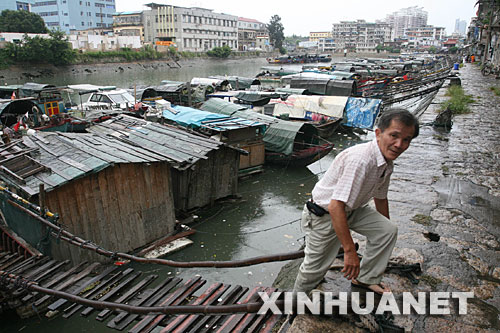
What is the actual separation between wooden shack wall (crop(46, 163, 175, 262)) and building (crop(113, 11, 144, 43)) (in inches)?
2952

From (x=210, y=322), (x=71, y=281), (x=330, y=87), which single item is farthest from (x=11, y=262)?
(x=330, y=87)

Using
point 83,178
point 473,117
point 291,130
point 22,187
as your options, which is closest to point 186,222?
point 83,178

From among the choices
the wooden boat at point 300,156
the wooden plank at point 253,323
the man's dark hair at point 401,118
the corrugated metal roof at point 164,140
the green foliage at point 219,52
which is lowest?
the wooden boat at point 300,156

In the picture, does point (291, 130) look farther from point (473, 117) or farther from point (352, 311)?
point (352, 311)

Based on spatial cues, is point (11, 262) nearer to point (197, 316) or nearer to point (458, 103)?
point (197, 316)

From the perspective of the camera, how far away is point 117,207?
24.6 feet

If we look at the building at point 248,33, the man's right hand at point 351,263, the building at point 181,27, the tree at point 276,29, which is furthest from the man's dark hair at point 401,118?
the tree at point 276,29

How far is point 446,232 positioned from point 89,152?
678 cm

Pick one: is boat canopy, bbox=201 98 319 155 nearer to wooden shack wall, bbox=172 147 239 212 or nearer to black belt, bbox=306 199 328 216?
wooden shack wall, bbox=172 147 239 212

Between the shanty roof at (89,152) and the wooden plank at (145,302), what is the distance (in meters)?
3.68

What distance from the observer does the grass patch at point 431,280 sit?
3.44 metres

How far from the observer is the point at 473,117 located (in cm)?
1225

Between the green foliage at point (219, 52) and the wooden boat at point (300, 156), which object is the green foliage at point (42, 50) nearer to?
the green foliage at point (219, 52)

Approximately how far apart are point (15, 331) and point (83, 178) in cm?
280
